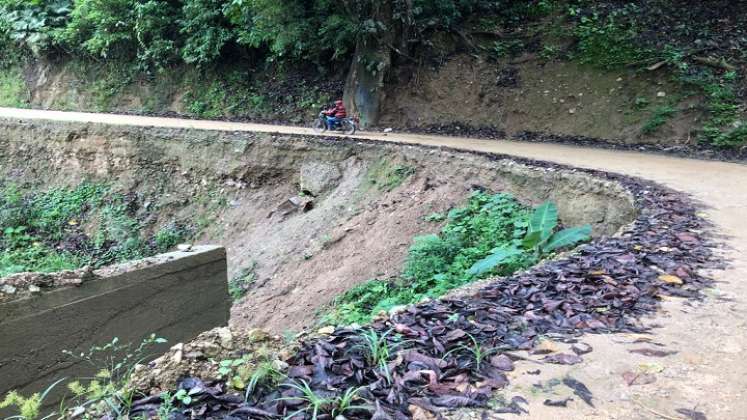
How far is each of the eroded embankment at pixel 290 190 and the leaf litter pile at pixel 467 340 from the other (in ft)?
8.64

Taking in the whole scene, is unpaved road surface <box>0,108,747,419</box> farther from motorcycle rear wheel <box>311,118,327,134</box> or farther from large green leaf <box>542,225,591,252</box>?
motorcycle rear wheel <box>311,118,327,134</box>

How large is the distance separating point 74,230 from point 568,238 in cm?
1185

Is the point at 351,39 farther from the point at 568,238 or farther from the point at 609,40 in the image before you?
the point at 568,238

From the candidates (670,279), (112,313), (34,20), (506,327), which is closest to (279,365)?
(506,327)

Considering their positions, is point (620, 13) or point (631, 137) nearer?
point (631, 137)

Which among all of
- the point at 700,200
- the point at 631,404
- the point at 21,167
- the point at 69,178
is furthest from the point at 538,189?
the point at 21,167

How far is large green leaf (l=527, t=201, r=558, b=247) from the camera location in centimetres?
632

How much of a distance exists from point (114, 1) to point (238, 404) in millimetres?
18161

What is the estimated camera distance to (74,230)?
43.7 ft

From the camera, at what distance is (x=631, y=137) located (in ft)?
38.8

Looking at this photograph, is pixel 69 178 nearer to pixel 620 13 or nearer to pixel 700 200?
pixel 700 200

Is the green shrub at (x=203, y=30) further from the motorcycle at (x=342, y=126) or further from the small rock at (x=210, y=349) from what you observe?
the small rock at (x=210, y=349)

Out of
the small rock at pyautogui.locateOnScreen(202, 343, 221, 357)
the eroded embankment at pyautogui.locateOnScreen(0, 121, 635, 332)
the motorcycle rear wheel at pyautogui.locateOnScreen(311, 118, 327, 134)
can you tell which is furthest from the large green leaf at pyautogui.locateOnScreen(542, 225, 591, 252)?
the motorcycle rear wheel at pyautogui.locateOnScreen(311, 118, 327, 134)

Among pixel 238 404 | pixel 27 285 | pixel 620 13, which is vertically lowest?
pixel 27 285
